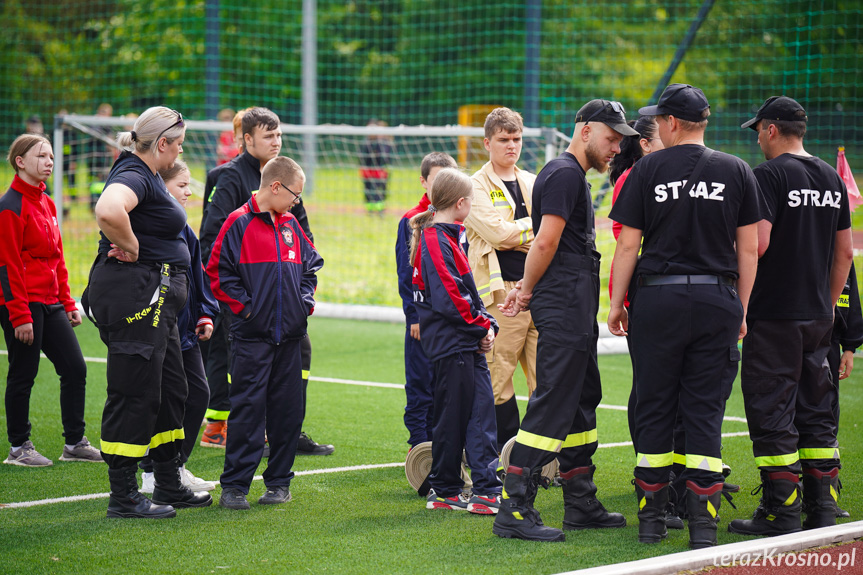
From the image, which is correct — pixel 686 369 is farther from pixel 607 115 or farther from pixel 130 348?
pixel 130 348

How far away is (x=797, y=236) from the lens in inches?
181

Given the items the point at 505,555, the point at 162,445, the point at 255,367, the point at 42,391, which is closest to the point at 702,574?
the point at 505,555

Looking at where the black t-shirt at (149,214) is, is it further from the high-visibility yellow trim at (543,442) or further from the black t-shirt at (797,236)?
the black t-shirt at (797,236)

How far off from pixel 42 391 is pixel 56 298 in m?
2.13

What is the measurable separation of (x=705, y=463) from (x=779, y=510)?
2.09ft

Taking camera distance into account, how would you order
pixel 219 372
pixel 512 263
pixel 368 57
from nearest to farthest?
pixel 512 263
pixel 219 372
pixel 368 57

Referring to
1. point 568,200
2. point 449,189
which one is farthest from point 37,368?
point 568,200

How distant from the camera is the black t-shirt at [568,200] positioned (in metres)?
4.30

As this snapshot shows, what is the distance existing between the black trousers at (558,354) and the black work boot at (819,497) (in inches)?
51.8

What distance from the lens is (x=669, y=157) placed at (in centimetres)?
422

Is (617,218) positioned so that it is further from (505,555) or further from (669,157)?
(505,555)

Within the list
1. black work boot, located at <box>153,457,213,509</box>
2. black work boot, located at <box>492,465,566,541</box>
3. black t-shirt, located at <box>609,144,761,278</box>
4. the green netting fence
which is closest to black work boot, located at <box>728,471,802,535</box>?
black work boot, located at <box>492,465,566,541</box>

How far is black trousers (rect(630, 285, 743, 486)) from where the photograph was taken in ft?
13.6

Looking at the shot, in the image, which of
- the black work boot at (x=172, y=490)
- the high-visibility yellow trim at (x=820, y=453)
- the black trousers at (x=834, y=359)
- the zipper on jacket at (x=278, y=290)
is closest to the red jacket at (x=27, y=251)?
the black work boot at (x=172, y=490)
